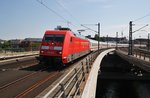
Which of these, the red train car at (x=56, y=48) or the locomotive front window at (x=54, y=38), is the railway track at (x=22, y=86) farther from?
the locomotive front window at (x=54, y=38)

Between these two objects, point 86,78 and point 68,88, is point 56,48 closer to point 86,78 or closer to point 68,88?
point 86,78

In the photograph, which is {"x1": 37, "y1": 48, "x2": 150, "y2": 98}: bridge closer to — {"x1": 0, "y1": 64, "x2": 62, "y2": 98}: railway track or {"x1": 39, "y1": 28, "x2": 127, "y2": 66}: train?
{"x1": 0, "y1": 64, "x2": 62, "y2": 98}: railway track

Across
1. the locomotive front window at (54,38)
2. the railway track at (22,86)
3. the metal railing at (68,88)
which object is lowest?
the railway track at (22,86)

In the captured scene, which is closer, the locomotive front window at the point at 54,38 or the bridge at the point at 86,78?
the bridge at the point at 86,78

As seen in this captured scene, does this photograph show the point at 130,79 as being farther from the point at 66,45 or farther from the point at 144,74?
the point at 66,45

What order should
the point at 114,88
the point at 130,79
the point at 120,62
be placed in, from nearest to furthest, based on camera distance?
the point at 114,88 → the point at 130,79 → the point at 120,62

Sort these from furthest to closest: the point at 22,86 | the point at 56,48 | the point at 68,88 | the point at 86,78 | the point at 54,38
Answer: the point at 54,38 < the point at 56,48 < the point at 86,78 < the point at 22,86 < the point at 68,88

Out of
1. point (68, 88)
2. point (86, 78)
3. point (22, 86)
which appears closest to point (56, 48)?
point (86, 78)

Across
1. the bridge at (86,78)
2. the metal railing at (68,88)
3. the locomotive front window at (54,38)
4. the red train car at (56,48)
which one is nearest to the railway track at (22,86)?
the bridge at (86,78)

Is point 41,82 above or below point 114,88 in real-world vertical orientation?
above

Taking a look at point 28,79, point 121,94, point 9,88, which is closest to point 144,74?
point 121,94

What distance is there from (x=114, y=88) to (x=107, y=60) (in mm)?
41305

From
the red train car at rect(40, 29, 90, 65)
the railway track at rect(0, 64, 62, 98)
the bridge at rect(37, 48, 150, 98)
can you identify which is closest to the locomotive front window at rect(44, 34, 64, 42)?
the red train car at rect(40, 29, 90, 65)

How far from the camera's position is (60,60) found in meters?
24.4
